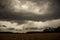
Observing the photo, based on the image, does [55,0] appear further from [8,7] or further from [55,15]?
[8,7]

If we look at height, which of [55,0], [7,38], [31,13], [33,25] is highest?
[55,0]

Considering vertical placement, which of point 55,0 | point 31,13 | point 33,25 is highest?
point 55,0

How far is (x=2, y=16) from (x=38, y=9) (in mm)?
339

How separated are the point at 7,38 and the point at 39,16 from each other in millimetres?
352

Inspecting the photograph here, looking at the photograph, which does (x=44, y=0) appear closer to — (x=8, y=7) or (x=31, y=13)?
(x=31, y=13)

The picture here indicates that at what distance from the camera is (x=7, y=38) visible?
4.25 ft

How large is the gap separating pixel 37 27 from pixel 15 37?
0.71ft

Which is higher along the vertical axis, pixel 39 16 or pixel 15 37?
pixel 39 16

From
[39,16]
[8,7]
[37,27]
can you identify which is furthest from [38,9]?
[8,7]

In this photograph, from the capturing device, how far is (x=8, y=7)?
1.37m

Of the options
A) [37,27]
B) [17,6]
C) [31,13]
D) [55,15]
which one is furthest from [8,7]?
[55,15]

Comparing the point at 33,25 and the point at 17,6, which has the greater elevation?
the point at 17,6

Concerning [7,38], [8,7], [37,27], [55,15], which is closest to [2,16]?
[8,7]

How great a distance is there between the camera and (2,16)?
1341 mm
